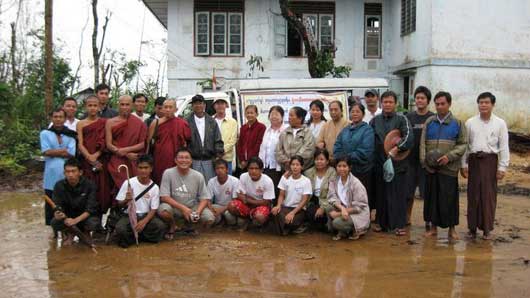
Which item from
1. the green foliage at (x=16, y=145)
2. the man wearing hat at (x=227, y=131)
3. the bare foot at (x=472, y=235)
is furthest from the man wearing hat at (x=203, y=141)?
the green foliage at (x=16, y=145)

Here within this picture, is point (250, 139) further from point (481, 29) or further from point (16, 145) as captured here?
point (481, 29)

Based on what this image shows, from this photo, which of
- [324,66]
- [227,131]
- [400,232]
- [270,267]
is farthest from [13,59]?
[270,267]

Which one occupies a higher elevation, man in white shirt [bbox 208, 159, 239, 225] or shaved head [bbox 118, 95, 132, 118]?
shaved head [bbox 118, 95, 132, 118]

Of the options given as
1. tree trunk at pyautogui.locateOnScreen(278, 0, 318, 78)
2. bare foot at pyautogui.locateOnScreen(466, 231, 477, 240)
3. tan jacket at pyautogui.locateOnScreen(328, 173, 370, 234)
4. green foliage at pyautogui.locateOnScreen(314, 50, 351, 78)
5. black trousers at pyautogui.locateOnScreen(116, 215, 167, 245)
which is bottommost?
bare foot at pyautogui.locateOnScreen(466, 231, 477, 240)

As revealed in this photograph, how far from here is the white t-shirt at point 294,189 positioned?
6.28 metres

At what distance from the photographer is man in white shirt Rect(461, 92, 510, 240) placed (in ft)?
19.8

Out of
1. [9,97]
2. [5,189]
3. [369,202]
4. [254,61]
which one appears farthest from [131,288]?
[254,61]

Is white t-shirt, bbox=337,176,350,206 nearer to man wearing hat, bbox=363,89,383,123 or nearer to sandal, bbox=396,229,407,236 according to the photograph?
sandal, bbox=396,229,407,236

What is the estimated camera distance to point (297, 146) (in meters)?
6.64

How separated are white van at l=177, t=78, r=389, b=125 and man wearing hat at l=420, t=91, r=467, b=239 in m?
2.58

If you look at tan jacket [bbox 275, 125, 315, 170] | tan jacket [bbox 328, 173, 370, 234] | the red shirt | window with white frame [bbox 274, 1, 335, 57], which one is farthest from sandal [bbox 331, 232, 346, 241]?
window with white frame [bbox 274, 1, 335, 57]

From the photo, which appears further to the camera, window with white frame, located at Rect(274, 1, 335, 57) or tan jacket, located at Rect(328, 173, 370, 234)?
window with white frame, located at Rect(274, 1, 335, 57)

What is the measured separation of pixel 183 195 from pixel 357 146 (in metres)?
2.06

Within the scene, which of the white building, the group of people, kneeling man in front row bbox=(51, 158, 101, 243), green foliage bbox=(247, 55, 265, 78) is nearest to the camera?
kneeling man in front row bbox=(51, 158, 101, 243)
